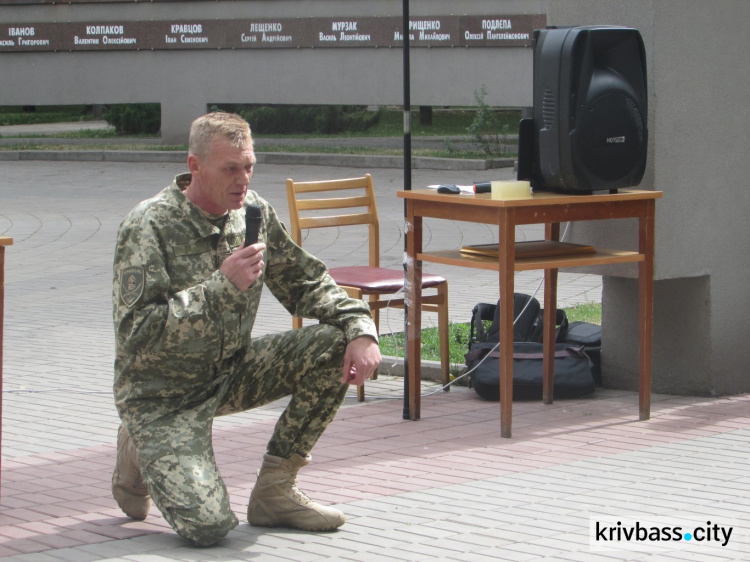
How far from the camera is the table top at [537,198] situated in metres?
5.42

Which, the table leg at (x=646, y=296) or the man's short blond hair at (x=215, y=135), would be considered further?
the table leg at (x=646, y=296)

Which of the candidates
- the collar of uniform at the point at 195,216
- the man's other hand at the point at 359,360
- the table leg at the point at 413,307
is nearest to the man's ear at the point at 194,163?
the collar of uniform at the point at 195,216

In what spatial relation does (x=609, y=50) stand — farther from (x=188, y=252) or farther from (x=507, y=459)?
(x=188, y=252)

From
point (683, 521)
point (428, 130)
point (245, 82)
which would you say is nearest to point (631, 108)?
point (683, 521)

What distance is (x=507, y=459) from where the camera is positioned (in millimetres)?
5207

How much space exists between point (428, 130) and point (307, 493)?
22.0 metres

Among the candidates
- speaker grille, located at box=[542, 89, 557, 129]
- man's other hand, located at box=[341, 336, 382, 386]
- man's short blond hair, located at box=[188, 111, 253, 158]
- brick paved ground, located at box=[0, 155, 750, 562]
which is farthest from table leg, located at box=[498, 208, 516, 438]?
man's short blond hair, located at box=[188, 111, 253, 158]

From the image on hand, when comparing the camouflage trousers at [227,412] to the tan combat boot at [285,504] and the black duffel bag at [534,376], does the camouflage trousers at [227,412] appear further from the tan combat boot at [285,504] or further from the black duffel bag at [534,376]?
the black duffel bag at [534,376]

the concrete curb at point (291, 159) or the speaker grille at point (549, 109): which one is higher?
the speaker grille at point (549, 109)

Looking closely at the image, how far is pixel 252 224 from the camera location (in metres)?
4.01

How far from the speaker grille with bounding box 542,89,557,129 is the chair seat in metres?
1.13

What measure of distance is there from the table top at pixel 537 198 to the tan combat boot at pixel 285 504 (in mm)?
1641

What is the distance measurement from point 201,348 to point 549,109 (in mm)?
2382

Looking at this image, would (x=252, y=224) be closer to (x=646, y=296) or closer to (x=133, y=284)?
(x=133, y=284)
